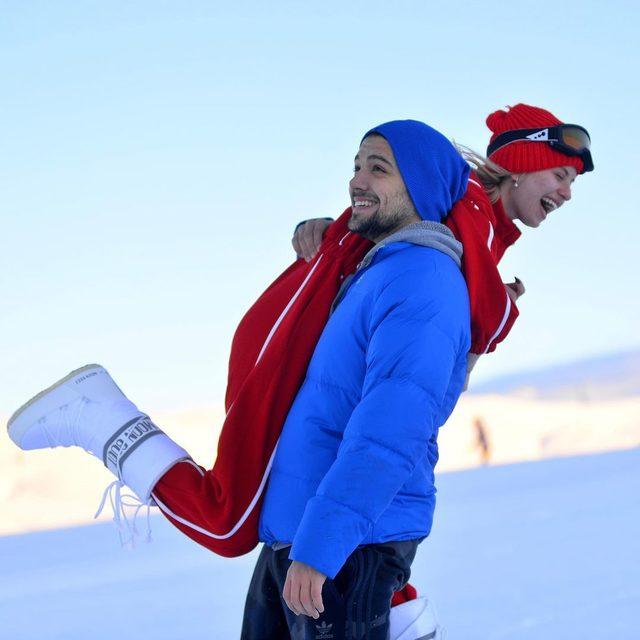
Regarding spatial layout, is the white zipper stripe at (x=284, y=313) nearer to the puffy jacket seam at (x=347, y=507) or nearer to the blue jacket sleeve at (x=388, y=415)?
the blue jacket sleeve at (x=388, y=415)

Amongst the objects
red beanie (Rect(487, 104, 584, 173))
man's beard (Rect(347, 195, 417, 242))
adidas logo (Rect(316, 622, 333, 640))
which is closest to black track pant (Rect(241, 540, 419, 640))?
adidas logo (Rect(316, 622, 333, 640))

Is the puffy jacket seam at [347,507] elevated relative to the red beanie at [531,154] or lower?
lower

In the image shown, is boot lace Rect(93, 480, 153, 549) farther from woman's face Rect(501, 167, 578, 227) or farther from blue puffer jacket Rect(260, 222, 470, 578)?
woman's face Rect(501, 167, 578, 227)

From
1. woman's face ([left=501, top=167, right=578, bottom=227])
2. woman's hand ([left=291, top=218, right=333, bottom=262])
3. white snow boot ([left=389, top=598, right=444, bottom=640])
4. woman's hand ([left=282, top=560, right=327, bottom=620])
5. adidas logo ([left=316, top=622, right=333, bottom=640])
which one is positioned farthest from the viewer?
woman's face ([left=501, top=167, right=578, bottom=227])

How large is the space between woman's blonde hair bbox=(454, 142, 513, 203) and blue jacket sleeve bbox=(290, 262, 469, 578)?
29.5 inches

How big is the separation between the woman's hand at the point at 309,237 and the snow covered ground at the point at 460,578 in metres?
1.67

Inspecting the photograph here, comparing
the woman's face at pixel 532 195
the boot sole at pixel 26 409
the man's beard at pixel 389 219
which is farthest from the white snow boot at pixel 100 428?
the woman's face at pixel 532 195

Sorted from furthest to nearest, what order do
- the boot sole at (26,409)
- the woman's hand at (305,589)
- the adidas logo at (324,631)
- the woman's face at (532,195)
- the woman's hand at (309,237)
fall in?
the woman's face at (532,195)
the woman's hand at (309,237)
the boot sole at (26,409)
the adidas logo at (324,631)
the woman's hand at (305,589)

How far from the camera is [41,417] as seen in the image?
2266 mm

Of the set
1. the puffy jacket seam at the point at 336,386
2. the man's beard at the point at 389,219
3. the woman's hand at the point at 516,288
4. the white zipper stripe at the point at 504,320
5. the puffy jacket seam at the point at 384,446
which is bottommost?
the puffy jacket seam at the point at 384,446

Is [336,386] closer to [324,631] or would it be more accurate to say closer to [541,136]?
[324,631]

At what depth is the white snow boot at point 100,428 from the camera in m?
2.17

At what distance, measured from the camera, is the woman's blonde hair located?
2.62 m

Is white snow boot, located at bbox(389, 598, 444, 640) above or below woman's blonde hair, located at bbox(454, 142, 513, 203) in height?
below
